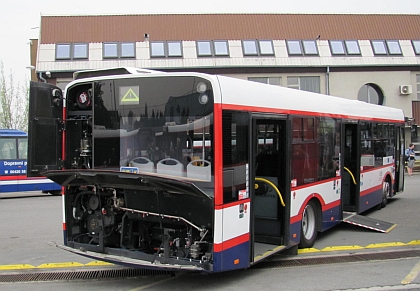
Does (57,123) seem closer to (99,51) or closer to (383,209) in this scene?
(383,209)

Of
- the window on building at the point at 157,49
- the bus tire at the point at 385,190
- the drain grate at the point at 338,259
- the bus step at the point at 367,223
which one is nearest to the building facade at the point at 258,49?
the window on building at the point at 157,49

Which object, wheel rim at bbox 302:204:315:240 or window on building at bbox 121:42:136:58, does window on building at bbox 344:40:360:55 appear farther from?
wheel rim at bbox 302:204:315:240

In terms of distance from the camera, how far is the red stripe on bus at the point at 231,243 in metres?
5.93

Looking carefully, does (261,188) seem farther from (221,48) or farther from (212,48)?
(221,48)

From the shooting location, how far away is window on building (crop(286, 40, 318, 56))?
30375mm

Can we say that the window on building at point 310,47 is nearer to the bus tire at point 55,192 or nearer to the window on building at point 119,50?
the window on building at point 119,50

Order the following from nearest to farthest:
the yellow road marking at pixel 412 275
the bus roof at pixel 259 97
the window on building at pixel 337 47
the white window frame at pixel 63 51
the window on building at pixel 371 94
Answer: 1. the bus roof at pixel 259 97
2. the yellow road marking at pixel 412 275
3. the white window frame at pixel 63 51
4. the window on building at pixel 337 47
5. the window on building at pixel 371 94

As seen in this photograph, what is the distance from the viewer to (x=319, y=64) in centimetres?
3009

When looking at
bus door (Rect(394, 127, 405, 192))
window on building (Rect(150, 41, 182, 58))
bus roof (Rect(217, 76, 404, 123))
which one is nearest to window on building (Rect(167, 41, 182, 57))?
window on building (Rect(150, 41, 182, 58))

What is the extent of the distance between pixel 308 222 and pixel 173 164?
3482 millimetres

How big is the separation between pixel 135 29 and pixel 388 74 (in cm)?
1599

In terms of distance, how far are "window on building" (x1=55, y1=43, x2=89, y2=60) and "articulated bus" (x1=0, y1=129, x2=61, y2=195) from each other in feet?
33.6

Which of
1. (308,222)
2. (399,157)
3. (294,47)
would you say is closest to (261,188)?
(308,222)

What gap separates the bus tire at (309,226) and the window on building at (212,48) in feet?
70.9
